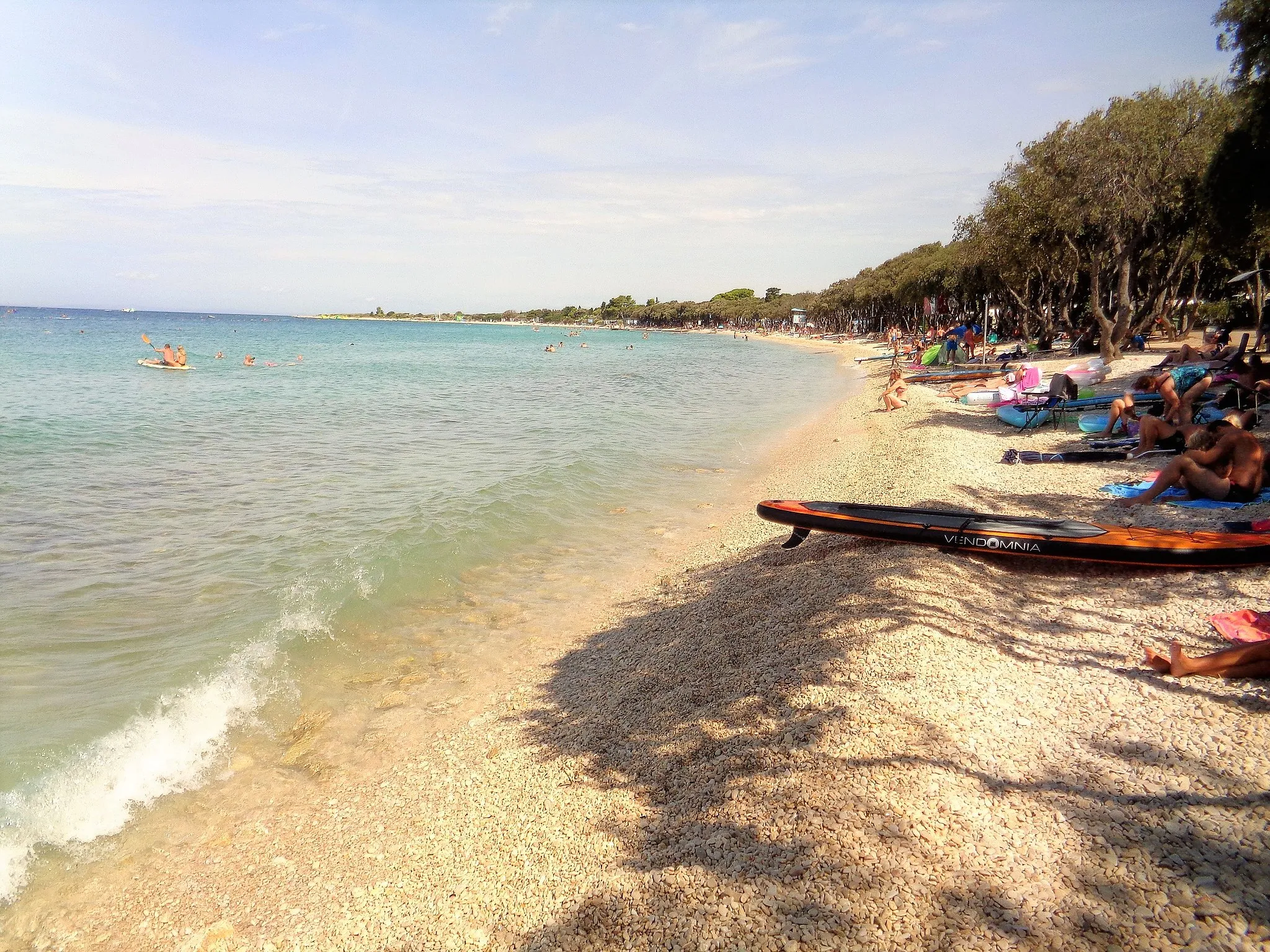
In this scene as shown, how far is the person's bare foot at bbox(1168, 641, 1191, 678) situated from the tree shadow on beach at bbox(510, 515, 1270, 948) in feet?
0.23

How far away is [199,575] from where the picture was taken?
873 cm

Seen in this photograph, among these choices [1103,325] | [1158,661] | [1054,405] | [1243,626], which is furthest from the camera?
[1103,325]

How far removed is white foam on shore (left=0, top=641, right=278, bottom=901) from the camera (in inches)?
180

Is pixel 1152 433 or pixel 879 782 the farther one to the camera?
pixel 1152 433

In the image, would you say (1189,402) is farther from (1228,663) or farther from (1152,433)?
(1228,663)

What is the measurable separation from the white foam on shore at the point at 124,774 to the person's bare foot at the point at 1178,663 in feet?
22.7

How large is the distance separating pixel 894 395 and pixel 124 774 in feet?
70.9

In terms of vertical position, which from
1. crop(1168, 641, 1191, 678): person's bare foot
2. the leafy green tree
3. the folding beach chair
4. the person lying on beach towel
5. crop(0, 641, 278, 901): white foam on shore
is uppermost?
the leafy green tree

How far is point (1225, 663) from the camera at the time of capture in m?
4.25

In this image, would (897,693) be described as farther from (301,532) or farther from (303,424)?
(303,424)

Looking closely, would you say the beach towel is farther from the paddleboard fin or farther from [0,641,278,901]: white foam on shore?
[0,641,278,901]: white foam on shore

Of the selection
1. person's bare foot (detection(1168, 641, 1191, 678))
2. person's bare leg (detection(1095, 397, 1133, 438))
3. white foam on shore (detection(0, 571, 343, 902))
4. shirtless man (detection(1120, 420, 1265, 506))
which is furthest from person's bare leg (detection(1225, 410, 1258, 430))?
white foam on shore (detection(0, 571, 343, 902))

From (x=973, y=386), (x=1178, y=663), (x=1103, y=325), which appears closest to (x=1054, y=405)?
(x=1103, y=325)

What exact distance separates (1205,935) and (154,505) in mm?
14203
